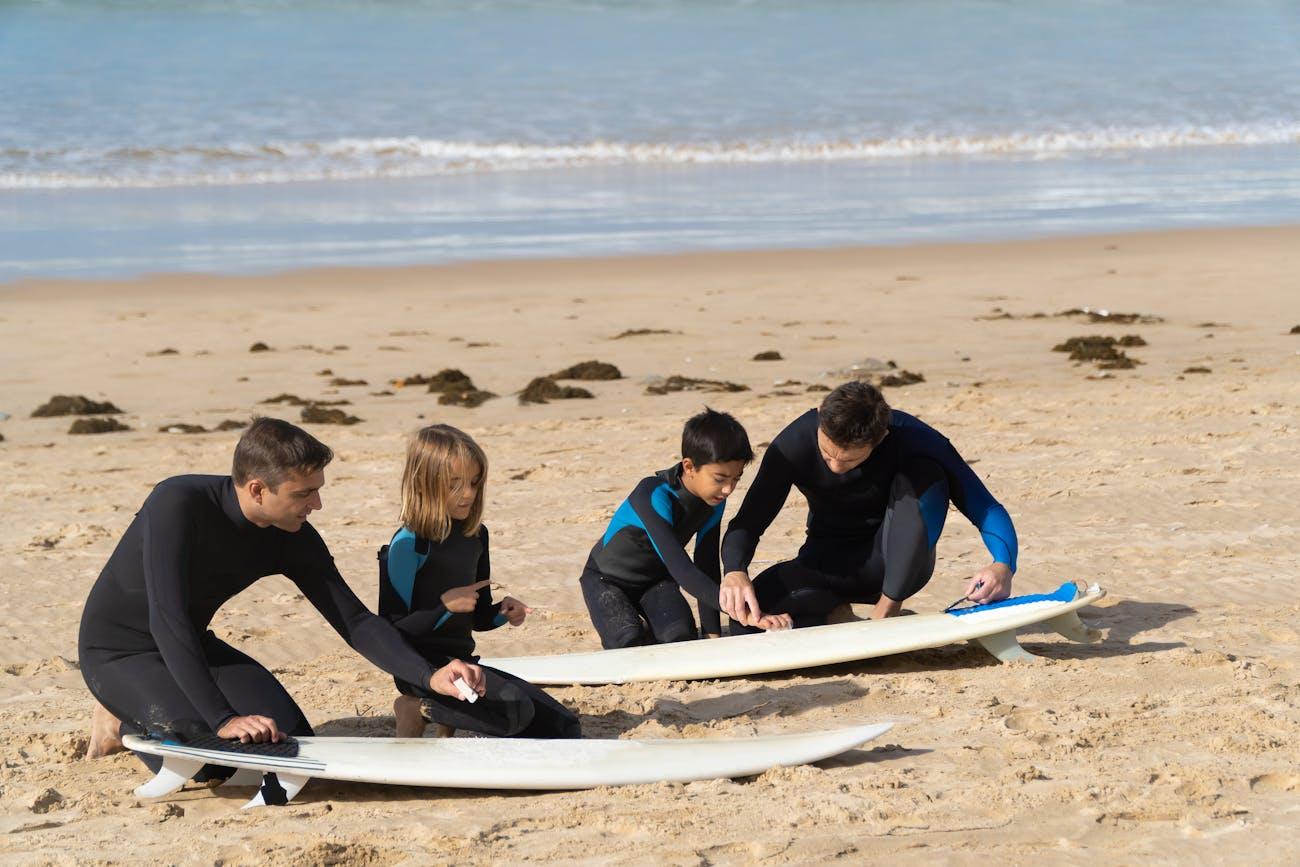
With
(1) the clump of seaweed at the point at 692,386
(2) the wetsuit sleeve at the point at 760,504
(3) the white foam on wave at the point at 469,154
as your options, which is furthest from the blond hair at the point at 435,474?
(3) the white foam on wave at the point at 469,154

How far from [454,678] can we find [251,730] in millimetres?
559

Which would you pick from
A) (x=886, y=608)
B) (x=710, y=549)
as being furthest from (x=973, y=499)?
(x=710, y=549)

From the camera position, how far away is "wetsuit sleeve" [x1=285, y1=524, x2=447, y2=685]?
4320 millimetres

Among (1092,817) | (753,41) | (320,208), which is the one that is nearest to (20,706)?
(1092,817)

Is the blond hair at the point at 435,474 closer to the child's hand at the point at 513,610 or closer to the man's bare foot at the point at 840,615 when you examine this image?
the child's hand at the point at 513,610

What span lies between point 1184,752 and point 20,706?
3.79 m

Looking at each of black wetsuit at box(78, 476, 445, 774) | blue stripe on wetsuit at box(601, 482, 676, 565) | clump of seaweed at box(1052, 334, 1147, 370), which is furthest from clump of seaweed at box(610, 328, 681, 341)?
black wetsuit at box(78, 476, 445, 774)

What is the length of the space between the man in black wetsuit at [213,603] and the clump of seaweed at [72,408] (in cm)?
621

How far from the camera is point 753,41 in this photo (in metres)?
40.8

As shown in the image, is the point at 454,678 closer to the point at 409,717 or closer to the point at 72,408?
the point at 409,717

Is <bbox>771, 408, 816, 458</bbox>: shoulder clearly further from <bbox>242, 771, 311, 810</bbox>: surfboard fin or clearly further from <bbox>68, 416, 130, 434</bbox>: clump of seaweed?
<bbox>68, 416, 130, 434</bbox>: clump of seaweed

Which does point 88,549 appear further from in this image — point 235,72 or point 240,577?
point 235,72

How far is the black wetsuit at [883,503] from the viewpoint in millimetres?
5523

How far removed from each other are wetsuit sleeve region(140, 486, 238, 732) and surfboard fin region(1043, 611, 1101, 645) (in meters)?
2.93
